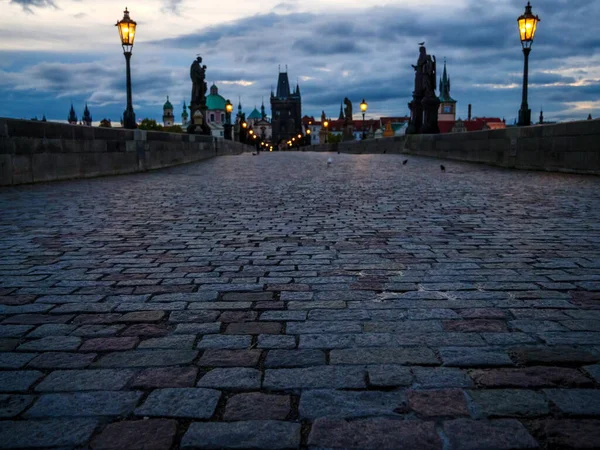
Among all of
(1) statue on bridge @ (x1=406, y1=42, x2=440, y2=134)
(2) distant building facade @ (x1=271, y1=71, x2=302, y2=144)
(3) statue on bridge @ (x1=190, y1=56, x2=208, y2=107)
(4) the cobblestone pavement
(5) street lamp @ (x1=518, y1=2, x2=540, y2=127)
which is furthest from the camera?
(2) distant building facade @ (x1=271, y1=71, x2=302, y2=144)

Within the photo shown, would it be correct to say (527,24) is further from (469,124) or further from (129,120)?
(469,124)

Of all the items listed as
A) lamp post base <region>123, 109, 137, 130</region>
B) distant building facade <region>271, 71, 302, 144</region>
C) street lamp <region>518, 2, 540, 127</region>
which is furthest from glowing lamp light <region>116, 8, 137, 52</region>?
distant building facade <region>271, 71, 302, 144</region>

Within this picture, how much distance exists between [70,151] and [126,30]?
18.4 feet

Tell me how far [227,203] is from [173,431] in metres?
7.11

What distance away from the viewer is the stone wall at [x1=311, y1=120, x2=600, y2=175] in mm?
13031

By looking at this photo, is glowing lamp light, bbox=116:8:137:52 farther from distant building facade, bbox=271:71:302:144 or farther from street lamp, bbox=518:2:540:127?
distant building facade, bbox=271:71:302:144

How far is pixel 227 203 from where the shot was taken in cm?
893

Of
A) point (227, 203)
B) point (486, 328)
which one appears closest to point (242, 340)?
point (486, 328)

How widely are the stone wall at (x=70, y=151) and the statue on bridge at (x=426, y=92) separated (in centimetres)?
1325

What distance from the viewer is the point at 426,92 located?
27.2 metres

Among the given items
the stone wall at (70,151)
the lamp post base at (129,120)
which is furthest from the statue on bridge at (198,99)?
the lamp post base at (129,120)

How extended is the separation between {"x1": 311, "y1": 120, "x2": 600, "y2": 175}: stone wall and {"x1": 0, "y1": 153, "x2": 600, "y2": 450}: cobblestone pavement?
7.78 metres

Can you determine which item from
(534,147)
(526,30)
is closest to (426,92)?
(526,30)

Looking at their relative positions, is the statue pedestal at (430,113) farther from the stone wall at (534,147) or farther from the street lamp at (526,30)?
the street lamp at (526,30)
